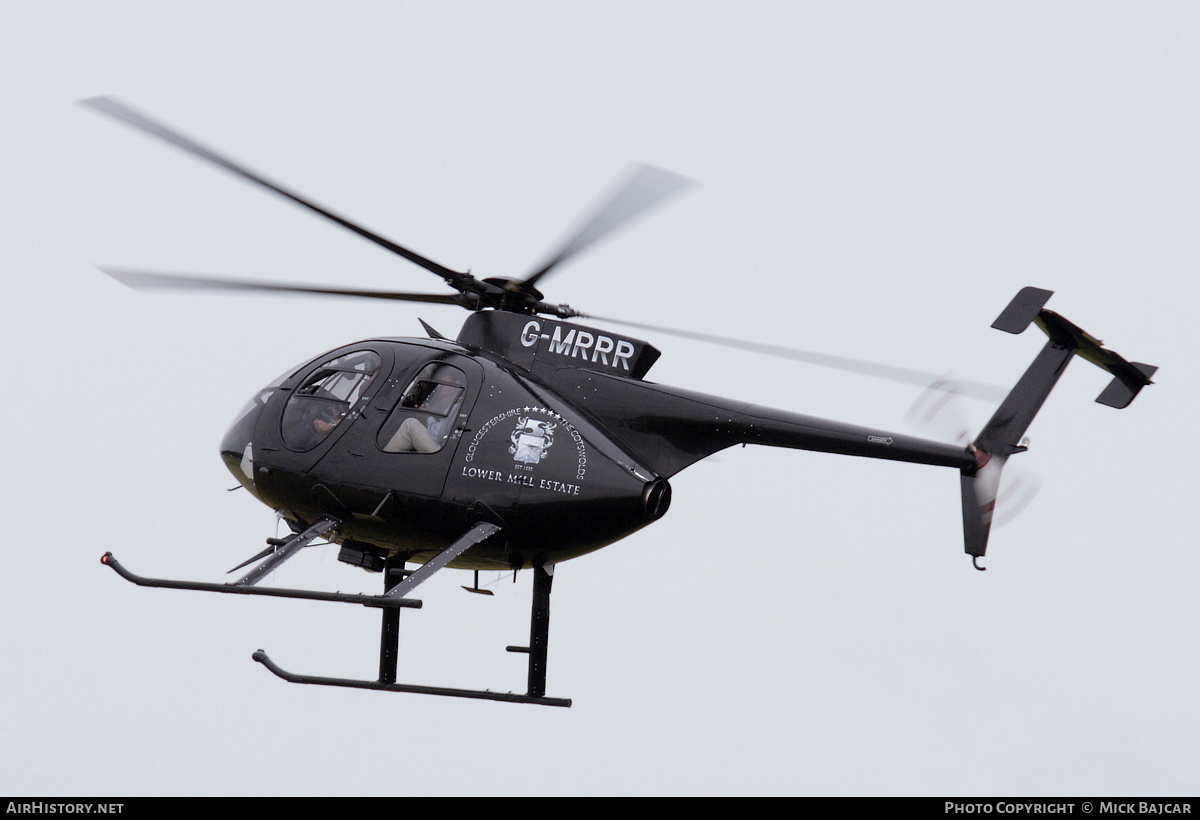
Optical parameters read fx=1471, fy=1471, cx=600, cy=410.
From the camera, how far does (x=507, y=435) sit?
1266cm

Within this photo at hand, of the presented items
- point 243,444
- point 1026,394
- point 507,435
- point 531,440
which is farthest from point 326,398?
point 1026,394

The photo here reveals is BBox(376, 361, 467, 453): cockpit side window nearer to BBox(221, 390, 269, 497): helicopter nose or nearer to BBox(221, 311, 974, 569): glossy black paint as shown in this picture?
BBox(221, 311, 974, 569): glossy black paint

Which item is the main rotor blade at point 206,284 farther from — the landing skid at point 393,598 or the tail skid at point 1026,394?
the tail skid at point 1026,394

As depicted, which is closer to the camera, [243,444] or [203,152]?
[203,152]

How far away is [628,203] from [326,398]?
3320 mm

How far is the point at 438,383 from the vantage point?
13180mm

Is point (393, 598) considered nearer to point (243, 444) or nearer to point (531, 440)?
point (531, 440)

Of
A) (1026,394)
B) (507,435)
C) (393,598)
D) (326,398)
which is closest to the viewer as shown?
(393,598)

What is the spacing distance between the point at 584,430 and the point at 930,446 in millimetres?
2912

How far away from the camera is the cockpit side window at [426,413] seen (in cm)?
1291

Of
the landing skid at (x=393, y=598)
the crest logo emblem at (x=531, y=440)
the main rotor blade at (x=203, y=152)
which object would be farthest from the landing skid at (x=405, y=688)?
the main rotor blade at (x=203, y=152)

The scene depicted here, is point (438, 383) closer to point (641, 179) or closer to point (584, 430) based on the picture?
point (584, 430)

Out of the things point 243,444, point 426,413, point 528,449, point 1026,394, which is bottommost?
point 243,444

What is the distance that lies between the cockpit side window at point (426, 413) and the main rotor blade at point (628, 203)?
1583 millimetres
